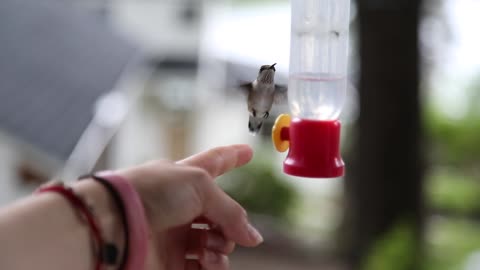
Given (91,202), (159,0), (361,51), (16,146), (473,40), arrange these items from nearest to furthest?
(91,202)
(16,146)
(361,51)
(473,40)
(159,0)

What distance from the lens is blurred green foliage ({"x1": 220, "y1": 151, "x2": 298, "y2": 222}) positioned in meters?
3.06

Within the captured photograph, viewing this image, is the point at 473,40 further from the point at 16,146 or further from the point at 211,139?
the point at 16,146

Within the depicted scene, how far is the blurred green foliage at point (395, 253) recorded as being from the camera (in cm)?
193

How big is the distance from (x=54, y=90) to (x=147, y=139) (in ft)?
1.74

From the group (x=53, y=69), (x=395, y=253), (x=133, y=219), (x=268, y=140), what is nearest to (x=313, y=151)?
(x=133, y=219)

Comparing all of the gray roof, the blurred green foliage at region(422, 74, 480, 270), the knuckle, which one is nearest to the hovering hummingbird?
the knuckle

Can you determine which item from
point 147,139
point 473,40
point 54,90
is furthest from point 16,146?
point 473,40

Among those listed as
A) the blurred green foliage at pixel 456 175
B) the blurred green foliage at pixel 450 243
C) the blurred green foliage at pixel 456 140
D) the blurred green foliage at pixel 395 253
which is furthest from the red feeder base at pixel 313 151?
the blurred green foliage at pixel 456 140

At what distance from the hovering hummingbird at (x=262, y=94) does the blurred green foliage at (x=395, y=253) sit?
4.20 ft

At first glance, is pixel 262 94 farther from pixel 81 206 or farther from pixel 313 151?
pixel 81 206

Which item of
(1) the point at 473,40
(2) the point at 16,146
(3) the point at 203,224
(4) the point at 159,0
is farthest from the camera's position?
(4) the point at 159,0

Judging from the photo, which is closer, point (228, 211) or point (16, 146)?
point (228, 211)

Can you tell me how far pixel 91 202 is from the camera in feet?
1.82

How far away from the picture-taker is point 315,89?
0.77 m
